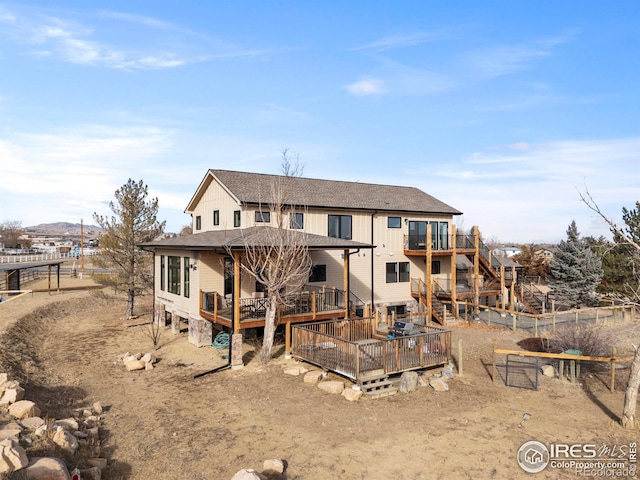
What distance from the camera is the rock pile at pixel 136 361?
642 inches

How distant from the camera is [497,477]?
354 inches

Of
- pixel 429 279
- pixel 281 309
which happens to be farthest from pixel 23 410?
pixel 429 279

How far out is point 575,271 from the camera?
31.9 metres

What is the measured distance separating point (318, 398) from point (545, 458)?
246 inches

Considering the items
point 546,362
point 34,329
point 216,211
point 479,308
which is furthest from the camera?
point 479,308

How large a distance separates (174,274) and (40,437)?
13.8 metres

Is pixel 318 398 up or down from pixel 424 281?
down

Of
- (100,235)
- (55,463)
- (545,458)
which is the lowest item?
(545,458)

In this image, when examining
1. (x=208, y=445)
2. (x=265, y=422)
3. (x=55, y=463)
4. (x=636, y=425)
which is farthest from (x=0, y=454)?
(x=636, y=425)

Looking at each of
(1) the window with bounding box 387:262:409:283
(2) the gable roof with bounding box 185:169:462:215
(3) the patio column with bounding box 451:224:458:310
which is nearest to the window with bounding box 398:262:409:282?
(1) the window with bounding box 387:262:409:283

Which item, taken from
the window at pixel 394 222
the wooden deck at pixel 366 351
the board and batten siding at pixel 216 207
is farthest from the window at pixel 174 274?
the window at pixel 394 222

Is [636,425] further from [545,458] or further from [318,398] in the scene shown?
[318,398]

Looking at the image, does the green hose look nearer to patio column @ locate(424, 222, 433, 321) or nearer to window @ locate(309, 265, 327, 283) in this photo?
window @ locate(309, 265, 327, 283)

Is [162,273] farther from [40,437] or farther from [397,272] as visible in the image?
[40,437]
